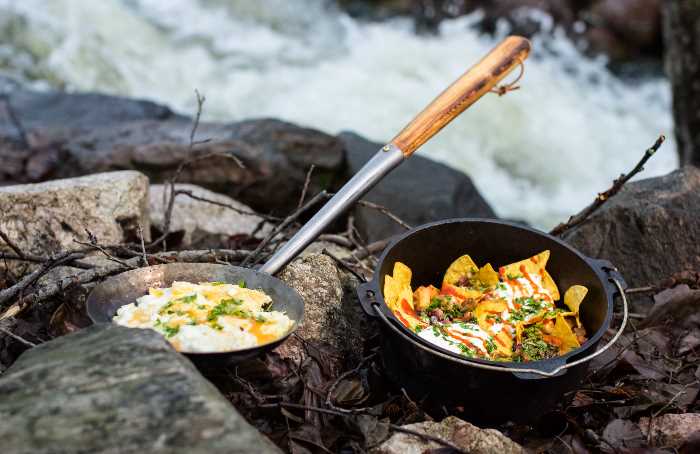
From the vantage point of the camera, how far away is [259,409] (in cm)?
244

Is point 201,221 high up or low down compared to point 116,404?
down

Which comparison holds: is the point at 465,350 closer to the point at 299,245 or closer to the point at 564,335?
the point at 564,335

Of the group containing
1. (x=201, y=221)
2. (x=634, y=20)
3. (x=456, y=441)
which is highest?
(x=634, y=20)

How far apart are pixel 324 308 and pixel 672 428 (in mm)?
1235

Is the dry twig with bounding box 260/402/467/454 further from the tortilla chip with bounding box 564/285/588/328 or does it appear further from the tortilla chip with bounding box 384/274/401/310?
the tortilla chip with bounding box 564/285/588/328

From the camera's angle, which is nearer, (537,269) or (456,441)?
(456,441)

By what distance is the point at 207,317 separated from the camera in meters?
2.26

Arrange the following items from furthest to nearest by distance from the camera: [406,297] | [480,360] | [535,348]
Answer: [406,297], [535,348], [480,360]

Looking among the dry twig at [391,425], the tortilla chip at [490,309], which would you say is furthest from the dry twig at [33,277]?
the tortilla chip at [490,309]

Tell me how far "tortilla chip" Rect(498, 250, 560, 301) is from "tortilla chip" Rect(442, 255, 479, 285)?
12 cm

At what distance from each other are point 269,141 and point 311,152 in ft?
1.06

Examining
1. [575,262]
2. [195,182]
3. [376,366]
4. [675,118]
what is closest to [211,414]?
[376,366]

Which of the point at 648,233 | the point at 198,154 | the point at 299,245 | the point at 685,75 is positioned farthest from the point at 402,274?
the point at 685,75

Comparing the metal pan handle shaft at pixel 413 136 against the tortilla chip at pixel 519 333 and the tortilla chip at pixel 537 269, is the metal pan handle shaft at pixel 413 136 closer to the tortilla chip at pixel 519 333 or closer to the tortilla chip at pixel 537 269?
the tortilla chip at pixel 537 269
